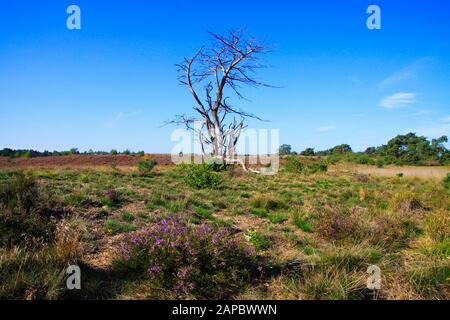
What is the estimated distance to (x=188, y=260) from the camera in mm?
4270

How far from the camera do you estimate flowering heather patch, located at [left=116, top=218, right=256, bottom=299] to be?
4.18 metres

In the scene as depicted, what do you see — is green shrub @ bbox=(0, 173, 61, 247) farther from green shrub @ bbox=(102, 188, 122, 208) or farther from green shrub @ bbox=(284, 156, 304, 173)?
green shrub @ bbox=(284, 156, 304, 173)

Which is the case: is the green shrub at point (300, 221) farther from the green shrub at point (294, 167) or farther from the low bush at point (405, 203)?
the green shrub at point (294, 167)

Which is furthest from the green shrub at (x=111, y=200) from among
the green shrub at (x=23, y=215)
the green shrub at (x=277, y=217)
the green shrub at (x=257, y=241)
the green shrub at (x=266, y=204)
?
the green shrub at (x=257, y=241)

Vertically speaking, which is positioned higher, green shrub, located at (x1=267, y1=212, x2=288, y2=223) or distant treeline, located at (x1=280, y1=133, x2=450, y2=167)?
distant treeline, located at (x1=280, y1=133, x2=450, y2=167)

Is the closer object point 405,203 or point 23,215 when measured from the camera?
point 23,215

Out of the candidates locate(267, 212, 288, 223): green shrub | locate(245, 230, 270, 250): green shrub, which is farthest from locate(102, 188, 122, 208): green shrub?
locate(245, 230, 270, 250): green shrub

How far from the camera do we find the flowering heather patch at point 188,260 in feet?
13.7

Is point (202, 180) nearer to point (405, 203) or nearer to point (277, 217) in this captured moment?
point (277, 217)

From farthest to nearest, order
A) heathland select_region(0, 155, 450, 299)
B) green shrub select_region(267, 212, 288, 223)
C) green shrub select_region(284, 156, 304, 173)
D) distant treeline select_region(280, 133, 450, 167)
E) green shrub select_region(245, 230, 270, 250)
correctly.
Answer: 1. distant treeline select_region(280, 133, 450, 167)
2. green shrub select_region(284, 156, 304, 173)
3. green shrub select_region(267, 212, 288, 223)
4. green shrub select_region(245, 230, 270, 250)
5. heathland select_region(0, 155, 450, 299)

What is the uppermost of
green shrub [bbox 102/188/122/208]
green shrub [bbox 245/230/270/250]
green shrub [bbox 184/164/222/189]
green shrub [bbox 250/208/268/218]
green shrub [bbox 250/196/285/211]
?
green shrub [bbox 184/164/222/189]

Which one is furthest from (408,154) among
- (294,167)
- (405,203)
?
(405,203)
